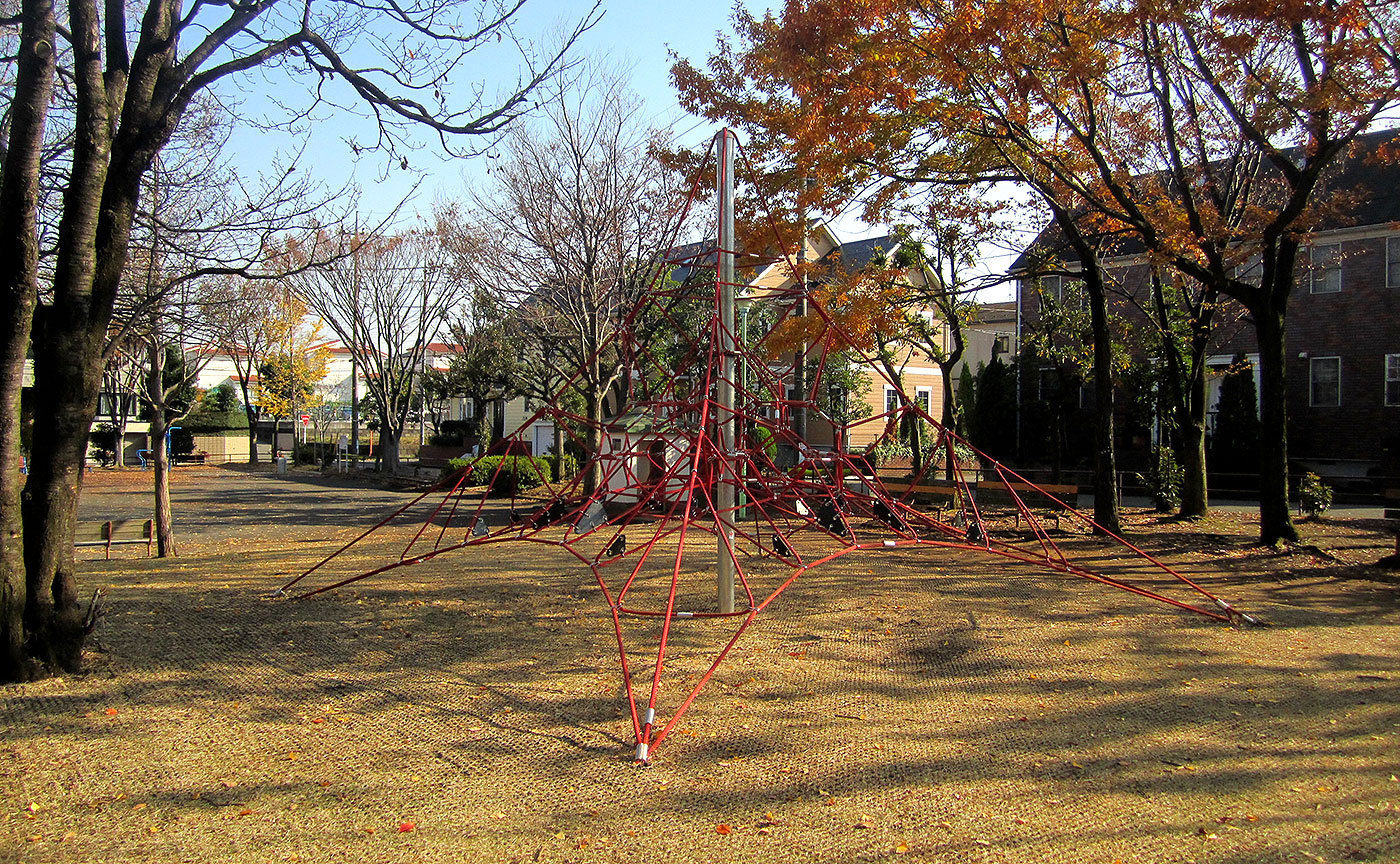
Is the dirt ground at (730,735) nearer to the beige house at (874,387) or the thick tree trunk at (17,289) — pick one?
the thick tree trunk at (17,289)

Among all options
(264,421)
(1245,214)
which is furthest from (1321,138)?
(264,421)

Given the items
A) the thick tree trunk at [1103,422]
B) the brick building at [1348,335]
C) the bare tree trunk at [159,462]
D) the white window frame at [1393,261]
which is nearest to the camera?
the bare tree trunk at [159,462]

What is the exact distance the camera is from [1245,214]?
1251 centimetres

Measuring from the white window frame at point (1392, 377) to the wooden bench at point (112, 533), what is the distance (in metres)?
24.2

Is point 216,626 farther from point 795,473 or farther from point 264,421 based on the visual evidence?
point 264,421

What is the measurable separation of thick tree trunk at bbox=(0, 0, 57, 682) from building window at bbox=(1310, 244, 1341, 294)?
2398 cm

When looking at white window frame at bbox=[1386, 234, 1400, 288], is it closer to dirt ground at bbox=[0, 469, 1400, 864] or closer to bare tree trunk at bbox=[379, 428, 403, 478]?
dirt ground at bbox=[0, 469, 1400, 864]

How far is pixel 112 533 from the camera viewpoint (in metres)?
11.4

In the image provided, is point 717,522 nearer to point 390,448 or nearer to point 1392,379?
point 1392,379

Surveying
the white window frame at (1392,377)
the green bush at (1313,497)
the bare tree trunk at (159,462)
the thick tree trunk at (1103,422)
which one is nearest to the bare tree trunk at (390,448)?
the bare tree trunk at (159,462)

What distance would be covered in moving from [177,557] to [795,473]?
26.3ft

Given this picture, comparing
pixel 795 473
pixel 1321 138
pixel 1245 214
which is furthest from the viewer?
pixel 1245 214

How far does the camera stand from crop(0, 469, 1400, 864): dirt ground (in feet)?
11.7

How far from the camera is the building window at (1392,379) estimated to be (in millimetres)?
20156
